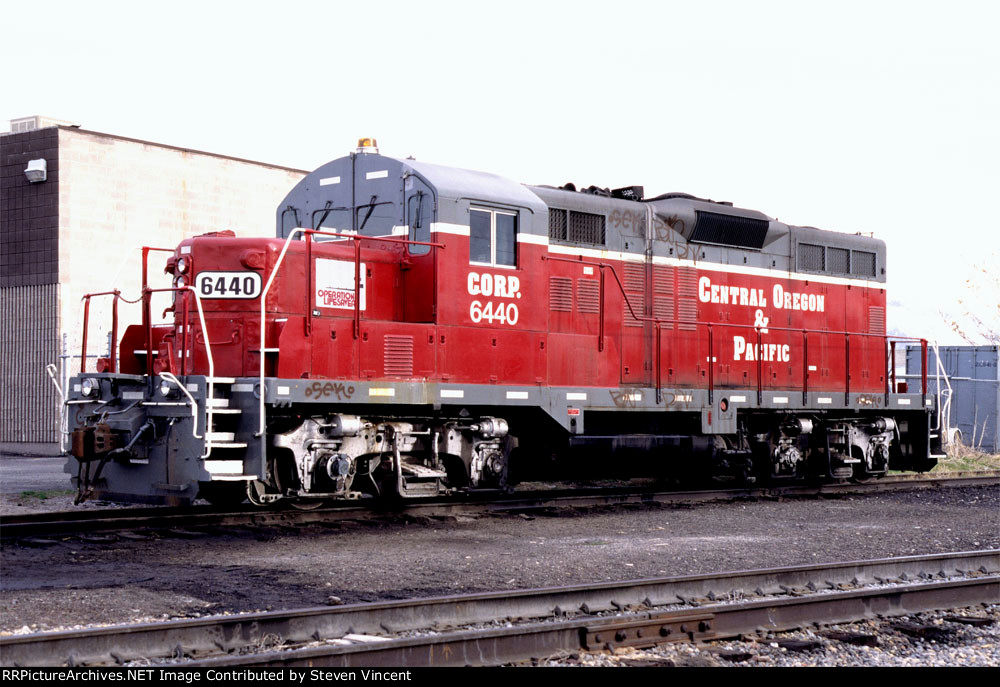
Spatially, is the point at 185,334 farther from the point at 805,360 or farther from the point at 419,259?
the point at 805,360

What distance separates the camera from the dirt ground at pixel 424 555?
23.5ft

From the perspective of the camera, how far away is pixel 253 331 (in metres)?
10.1

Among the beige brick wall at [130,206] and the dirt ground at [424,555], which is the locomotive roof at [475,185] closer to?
the dirt ground at [424,555]

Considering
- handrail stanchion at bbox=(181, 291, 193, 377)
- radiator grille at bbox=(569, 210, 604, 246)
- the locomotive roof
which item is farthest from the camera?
radiator grille at bbox=(569, 210, 604, 246)

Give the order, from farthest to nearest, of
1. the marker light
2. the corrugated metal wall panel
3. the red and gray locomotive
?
the corrugated metal wall panel < the marker light < the red and gray locomotive

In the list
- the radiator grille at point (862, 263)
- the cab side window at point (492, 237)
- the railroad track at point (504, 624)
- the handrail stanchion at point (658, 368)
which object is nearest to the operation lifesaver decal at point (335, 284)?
the cab side window at point (492, 237)

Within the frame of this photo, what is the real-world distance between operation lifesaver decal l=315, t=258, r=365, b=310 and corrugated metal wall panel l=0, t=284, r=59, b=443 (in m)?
12.3

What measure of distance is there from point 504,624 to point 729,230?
9.49m

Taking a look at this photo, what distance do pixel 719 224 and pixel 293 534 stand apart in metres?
7.43

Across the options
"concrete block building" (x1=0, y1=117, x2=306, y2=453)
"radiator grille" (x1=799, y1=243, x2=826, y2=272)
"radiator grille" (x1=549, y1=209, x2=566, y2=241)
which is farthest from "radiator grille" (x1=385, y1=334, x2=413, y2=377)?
"concrete block building" (x1=0, y1=117, x2=306, y2=453)

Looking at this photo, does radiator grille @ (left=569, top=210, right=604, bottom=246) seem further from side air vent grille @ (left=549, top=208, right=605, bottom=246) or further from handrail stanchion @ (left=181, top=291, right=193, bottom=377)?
handrail stanchion @ (left=181, top=291, right=193, bottom=377)

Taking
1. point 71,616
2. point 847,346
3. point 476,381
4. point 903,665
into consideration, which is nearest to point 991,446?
point 847,346

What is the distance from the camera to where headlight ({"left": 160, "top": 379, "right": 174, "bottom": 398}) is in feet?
31.1

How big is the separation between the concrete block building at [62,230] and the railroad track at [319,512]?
32.7 ft
